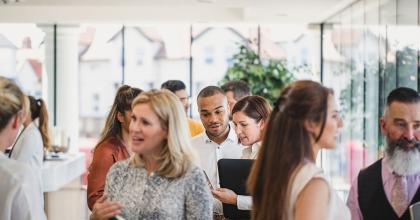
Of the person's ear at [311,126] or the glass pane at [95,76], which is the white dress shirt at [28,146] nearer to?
the person's ear at [311,126]

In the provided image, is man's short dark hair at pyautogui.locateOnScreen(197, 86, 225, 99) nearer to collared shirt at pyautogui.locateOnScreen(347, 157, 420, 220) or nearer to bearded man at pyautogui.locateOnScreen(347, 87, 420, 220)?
bearded man at pyautogui.locateOnScreen(347, 87, 420, 220)

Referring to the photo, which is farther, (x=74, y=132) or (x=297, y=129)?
(x=74, y=132)

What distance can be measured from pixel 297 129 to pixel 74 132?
12.1m

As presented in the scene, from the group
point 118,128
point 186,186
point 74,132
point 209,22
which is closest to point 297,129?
point 186,186

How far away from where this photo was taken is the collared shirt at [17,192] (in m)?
2.65

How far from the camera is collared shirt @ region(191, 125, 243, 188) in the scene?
167 inches

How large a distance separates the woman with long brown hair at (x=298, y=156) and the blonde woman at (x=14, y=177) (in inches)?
34.1

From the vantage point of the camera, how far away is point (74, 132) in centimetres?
1398

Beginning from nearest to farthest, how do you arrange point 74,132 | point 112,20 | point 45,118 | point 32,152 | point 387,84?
point 32,152 < point 45,118 < point 387,84 < point 112,20 < point 74,132

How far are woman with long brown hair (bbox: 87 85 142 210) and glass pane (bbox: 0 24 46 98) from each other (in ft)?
34.3

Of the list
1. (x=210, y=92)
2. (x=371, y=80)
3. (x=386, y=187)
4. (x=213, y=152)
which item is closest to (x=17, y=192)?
(x=386, y=187)

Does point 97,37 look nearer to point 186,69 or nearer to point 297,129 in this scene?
point 186,69

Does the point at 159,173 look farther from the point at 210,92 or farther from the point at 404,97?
the point at 210,92

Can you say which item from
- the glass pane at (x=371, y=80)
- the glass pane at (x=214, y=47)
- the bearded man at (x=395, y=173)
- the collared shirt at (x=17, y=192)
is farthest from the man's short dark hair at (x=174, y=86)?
the glass pane at (x=214, y=47)
